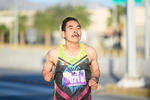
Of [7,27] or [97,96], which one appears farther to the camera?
[7,27]

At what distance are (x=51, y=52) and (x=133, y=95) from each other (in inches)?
322

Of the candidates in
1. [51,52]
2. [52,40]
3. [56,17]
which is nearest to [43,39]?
[52,40]

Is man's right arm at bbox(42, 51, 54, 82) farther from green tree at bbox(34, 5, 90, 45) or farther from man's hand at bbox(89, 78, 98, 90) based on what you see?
green tree at bbox(34, 5, 90, 45)

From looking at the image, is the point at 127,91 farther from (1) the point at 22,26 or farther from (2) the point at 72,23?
(1) the point at 22,26

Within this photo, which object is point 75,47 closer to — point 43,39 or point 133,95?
point 133,95

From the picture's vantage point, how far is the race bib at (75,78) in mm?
4047

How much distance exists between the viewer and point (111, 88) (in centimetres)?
1295

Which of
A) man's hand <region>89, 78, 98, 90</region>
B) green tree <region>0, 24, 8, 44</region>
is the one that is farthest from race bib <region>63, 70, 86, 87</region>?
green tree <region>0, 24, 8, 44</region>

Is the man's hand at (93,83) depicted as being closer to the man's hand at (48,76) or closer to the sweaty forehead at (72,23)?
the man's hand at (48,76)

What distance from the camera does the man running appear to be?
405 cm

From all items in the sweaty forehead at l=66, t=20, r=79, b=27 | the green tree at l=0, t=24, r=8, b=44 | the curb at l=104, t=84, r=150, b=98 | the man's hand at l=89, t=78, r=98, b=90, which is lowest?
the curb at l=104, t=84, r=150, b=98

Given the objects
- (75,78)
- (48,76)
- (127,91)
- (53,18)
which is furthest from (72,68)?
Result: (53,18)

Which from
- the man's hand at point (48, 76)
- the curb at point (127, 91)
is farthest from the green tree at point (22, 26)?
the man's hand at point (48, 76)

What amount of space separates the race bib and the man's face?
32 centimetres
